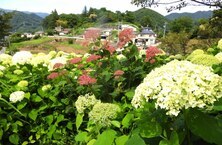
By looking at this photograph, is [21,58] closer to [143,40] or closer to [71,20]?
[143,40]

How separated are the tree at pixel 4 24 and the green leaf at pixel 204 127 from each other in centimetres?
3095

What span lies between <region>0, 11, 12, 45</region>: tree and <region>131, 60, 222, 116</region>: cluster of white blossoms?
30.8m

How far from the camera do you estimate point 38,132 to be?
3.47 metres

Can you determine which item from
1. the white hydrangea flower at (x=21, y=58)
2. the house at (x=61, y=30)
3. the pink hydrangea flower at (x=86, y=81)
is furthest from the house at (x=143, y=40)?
the house at (x=61, y=30)

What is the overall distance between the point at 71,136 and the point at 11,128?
57cm

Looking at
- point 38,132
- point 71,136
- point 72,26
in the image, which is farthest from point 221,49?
point 72,26

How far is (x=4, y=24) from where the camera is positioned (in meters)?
31.5

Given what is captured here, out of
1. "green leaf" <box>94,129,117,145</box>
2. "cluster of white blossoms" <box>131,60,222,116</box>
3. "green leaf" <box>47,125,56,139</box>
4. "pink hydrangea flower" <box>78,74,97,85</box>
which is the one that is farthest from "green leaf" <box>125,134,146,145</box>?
"green leaf" <box>47,125,56,139</box>

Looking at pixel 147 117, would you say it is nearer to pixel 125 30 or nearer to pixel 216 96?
Answer: pixel 216 96

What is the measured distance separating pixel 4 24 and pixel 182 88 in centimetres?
3193

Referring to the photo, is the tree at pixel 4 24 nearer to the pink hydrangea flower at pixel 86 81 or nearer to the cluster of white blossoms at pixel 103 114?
the pink hydrangea flower at pixel 86 81

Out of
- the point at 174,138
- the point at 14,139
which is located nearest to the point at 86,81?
the point at 14,139

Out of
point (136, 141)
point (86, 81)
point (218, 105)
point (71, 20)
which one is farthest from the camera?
point (71, 20)

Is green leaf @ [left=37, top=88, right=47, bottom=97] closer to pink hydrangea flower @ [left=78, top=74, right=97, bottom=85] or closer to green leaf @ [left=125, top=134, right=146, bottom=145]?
pink hydrangea flower @ [left=78, top=74, right=97, bottom=85]
